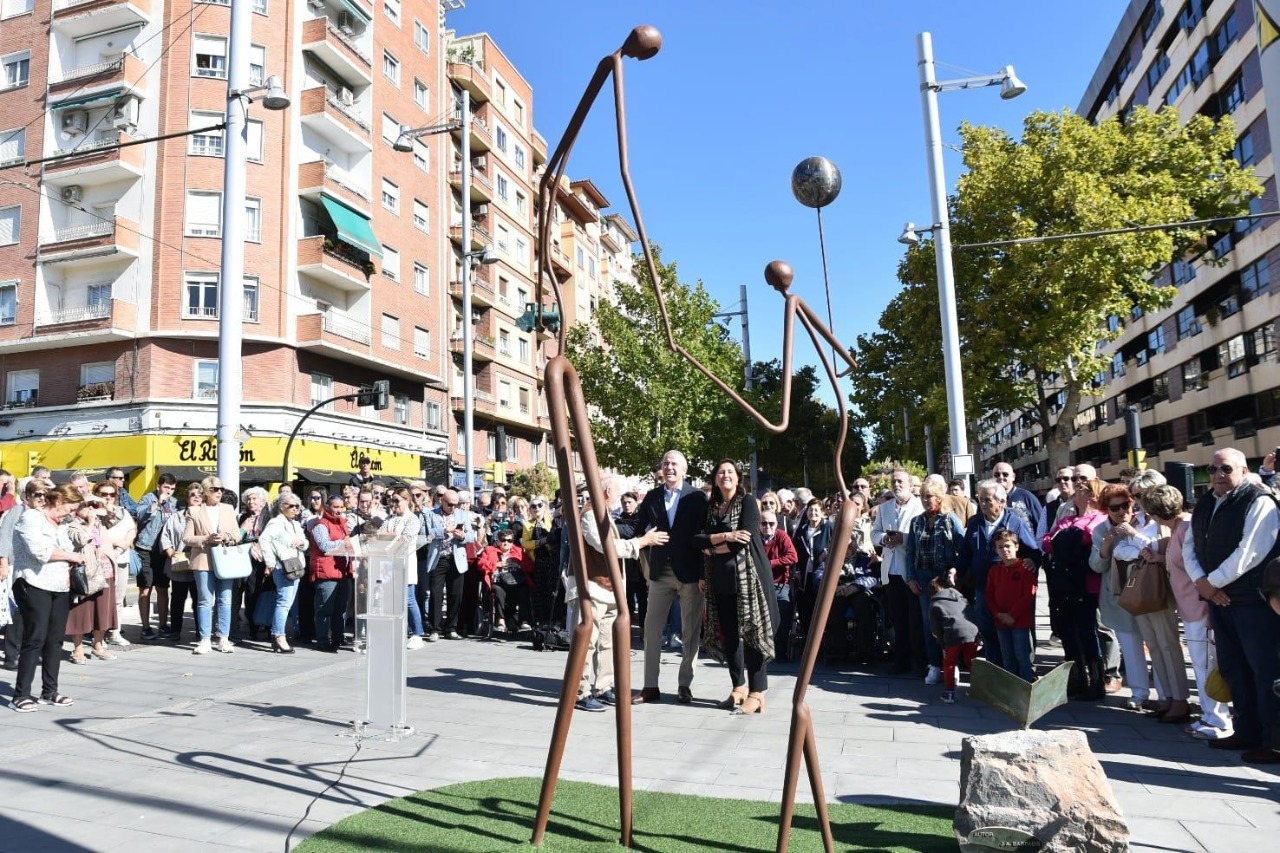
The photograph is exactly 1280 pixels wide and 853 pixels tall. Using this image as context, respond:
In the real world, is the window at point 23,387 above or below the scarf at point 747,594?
above

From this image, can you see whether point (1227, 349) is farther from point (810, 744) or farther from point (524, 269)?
point (810, 744)

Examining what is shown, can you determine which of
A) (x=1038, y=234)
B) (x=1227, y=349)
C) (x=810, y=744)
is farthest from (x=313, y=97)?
(x=1227, y=349)

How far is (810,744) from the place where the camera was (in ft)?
12.0

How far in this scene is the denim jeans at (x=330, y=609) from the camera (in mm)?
10445

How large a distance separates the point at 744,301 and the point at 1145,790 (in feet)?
84.6

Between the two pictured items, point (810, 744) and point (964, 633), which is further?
point (964, 633)

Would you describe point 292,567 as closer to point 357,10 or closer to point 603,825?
point 603,825

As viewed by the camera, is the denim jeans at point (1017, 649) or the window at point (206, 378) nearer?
the denim jeans at point (1017, 649)

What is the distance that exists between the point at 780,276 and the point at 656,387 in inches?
1101

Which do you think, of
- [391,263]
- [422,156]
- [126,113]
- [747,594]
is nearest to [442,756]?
[747,594]

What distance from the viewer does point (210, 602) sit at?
33.5 ft

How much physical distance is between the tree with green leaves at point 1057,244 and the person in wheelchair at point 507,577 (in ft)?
51.6

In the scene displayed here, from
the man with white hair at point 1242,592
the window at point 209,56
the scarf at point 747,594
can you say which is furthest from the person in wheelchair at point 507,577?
the window at point 209,56

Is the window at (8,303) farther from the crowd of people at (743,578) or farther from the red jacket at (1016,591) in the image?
the red jacket at (1016,591)
